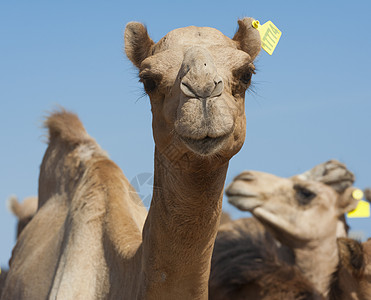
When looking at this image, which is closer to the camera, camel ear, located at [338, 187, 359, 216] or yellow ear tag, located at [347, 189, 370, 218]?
camel ear, located at [338, 187, 359, 216]

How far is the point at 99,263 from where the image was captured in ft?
11.4

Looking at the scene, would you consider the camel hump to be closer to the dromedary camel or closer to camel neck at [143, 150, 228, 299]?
the dromedary camel

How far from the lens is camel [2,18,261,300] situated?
8.17 feet

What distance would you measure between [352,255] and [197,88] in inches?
93.8

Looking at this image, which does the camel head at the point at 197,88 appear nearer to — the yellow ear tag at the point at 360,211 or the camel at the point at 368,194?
the yellow ear tag at the point at 360,211

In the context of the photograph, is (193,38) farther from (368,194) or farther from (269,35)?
(368,194)

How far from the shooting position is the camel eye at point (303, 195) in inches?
235

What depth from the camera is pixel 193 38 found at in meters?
2.88

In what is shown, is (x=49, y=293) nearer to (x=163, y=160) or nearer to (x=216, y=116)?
(x=163, y=160)

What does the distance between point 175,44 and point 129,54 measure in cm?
48

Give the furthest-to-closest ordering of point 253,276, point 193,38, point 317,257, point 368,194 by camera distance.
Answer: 1. point 368,194
2. point 317,257
3. point 253,276
4. point 193,38

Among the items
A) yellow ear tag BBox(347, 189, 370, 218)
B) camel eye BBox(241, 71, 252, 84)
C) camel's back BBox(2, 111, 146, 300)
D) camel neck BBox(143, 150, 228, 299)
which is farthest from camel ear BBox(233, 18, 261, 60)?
yellow ear tag BBox(347, 189, 370, 218)

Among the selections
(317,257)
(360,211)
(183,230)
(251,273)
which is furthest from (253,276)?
(360,211)

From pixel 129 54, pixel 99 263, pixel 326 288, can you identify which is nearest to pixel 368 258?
pixel 326 288
